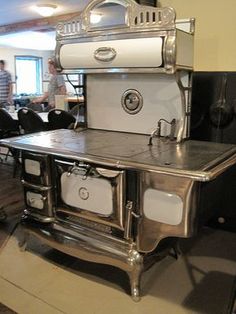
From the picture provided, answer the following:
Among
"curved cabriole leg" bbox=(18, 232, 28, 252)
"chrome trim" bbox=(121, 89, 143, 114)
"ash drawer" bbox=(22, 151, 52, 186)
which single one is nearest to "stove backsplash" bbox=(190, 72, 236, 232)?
"chrome trim" bbox=(121, 89, 143, 114)

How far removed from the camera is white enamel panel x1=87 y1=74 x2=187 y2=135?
2.07 m

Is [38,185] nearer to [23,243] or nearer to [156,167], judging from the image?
[23,243]

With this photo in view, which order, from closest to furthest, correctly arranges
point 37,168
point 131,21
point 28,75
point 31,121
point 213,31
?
point 131,21, point 37,168, point 213,31, point 31,121, point 28,75

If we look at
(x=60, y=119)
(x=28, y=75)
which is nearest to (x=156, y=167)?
(x=60, y=119)

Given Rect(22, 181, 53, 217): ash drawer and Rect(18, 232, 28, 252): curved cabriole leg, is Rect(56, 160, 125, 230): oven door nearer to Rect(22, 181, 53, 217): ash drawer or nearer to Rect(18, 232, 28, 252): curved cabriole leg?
Rect(22, 181, 53, 217): ash drawer

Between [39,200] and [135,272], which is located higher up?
[39,200]

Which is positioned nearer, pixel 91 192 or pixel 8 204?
pixel 91 192

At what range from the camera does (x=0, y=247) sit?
228 centimetres

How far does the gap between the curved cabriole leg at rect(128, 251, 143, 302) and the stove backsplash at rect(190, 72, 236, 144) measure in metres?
1.01

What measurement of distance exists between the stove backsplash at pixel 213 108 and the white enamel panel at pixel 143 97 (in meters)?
0.29

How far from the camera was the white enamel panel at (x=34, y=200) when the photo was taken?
204 centimetres

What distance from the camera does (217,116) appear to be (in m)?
2.17

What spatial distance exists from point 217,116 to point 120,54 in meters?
0.79

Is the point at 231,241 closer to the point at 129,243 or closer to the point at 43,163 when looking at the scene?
the point at 129,243
